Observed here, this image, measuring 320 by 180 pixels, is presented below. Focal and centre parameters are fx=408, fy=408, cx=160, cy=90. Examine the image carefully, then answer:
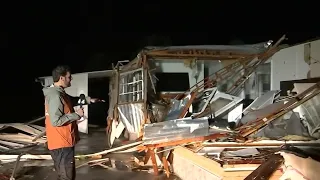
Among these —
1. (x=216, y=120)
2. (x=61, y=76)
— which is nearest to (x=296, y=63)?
(x=216, y=120)

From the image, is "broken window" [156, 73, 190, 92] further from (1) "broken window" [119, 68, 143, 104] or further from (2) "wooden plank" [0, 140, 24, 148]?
(2) "wooden plank" [0, 140, 24, 148]

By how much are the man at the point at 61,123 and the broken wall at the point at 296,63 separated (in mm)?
5302

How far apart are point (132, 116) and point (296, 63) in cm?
504

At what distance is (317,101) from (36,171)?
554 centimetres

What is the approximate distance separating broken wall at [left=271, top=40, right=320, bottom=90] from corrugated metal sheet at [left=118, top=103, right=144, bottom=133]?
12.1ft

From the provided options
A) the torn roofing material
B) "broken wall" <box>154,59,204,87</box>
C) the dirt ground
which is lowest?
the dirt ground

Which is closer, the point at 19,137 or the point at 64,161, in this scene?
the point at 64,161

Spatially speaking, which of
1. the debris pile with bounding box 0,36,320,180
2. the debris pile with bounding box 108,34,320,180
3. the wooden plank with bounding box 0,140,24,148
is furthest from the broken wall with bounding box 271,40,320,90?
the wooden plank with bounding box 0,140,24,148

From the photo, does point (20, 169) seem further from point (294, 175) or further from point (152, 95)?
point (294, 175)

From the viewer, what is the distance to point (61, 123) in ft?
14.7

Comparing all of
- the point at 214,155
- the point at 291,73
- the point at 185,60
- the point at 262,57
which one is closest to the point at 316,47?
the point at 291,73

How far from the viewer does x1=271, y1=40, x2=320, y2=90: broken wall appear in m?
8.22

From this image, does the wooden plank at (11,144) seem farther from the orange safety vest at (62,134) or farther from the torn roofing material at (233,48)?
the orange safety vest at (62,134)

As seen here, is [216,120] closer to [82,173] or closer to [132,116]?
[132,116]
